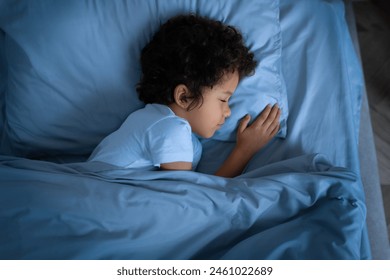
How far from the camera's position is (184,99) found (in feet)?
3.52

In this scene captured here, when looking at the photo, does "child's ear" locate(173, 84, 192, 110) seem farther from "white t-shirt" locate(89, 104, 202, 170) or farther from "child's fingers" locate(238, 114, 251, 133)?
"child's fingers" locate(238, 114, 251, 133)

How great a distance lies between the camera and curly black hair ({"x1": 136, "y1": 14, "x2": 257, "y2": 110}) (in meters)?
1.05

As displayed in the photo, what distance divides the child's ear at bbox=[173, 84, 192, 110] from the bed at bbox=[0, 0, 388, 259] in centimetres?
14

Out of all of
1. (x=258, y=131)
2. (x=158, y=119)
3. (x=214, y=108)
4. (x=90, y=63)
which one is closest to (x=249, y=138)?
(x=258, y=131)

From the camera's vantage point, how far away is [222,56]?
3.47 ft

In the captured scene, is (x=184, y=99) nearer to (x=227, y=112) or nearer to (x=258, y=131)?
(x=227, y=112)

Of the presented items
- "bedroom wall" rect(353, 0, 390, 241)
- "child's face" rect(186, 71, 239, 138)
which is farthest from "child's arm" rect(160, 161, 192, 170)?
"bedroom wall" rect(353, 0, 390, 241)

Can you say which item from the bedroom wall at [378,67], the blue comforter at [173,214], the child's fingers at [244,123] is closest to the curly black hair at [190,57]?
the child's fingers at [244,123]

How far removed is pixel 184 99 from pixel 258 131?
0.22 m

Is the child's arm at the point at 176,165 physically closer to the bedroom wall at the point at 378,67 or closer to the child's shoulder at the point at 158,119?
the child's shoulder at the point at 158,119

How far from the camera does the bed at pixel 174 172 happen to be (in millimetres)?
868

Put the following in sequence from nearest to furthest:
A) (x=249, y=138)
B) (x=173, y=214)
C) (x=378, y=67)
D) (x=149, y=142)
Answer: (x=173, y=214)
(x=149, y=142)
(x=249, y=138)
(x=378, y=67)
